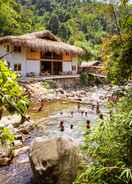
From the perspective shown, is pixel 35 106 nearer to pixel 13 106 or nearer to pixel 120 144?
pixel 120 144

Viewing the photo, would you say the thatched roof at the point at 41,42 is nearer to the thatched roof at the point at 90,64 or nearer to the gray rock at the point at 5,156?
the thatched roof at the point at 90,64

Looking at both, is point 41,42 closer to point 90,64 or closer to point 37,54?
point 37,54

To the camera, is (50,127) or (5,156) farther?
(50,127)

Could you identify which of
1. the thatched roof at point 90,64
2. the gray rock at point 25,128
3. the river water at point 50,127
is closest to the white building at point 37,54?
the thatched roof at point 90,64

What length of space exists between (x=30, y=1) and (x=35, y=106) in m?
44.3

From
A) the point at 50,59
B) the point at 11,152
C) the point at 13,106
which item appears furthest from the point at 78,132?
the point at 50,59

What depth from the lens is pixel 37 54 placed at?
25094 millimetres

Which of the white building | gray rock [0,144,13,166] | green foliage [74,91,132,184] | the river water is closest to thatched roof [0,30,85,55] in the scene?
the white building

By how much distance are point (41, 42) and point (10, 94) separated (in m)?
21.8

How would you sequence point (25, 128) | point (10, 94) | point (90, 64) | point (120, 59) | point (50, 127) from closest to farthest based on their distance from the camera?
point (10, 94) < point (120, 59) < point (25, 128) < point (50, 127) < point (90, 64)

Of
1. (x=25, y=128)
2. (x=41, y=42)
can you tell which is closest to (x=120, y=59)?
(x=25, y=128)

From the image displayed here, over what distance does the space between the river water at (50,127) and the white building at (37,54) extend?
566 cm

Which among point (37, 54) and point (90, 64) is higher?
point (37, 54)

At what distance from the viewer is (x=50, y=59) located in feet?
86.5
